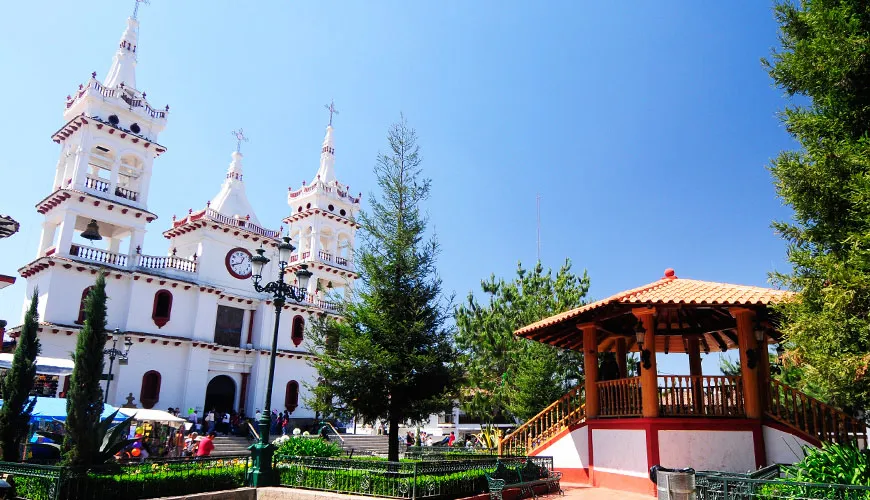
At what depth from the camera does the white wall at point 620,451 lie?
13430mm

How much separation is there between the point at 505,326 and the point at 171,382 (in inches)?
725

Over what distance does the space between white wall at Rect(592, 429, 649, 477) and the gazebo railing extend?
3.02ft

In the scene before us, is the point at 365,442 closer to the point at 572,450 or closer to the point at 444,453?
the point at 444,453

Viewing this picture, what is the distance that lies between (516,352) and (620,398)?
13.6m

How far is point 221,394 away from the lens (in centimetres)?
3488

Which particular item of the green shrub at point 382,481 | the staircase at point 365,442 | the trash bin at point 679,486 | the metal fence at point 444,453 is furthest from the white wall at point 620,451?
the staircase at point 365,442

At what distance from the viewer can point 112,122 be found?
104 ft

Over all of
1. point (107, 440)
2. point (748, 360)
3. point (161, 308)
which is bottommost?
point (107, 440)

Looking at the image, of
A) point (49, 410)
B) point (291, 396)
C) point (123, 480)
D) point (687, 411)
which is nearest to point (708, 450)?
point (687, 411)

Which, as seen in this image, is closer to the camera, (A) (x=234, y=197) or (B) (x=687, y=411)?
(B) (x=687, y=411)

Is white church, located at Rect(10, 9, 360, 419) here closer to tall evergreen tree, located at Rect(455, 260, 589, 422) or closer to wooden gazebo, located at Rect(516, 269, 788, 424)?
tall evergreen tree, located at Rect(455, 260, 589, 422)

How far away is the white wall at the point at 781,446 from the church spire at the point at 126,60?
34501mm

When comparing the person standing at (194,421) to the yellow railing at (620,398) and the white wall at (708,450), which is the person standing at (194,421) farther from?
the white wall at (708,450)

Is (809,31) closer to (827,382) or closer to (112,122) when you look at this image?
(827,382)
